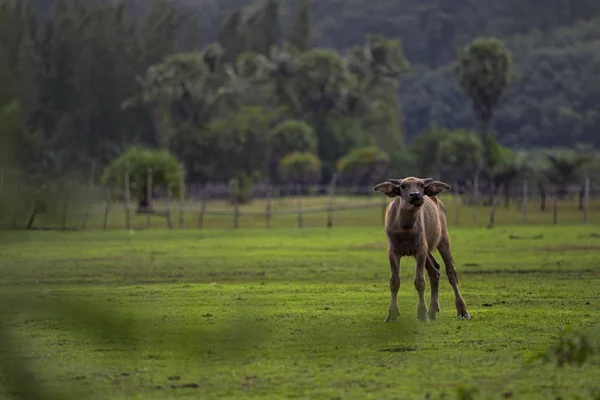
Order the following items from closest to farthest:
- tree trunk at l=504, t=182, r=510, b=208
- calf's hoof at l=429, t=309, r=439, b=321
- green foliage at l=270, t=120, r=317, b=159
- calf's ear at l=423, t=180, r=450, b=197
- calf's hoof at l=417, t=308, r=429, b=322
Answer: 1. calf's hoof at l=417, t=308, r=429, b=322
2. calf's hoof at l=429, t=309, r=439, b=321
3. calf's ear at l=423, t=180, r=450, b=197
4. tree trunk at l=504, t=182, r=510, b=208
5. green foliage at l=270, t=120, r=317, b=159

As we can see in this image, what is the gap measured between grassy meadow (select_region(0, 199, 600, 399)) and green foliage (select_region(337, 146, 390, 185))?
63198 mm

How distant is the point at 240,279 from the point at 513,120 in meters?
142

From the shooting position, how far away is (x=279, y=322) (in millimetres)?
12727

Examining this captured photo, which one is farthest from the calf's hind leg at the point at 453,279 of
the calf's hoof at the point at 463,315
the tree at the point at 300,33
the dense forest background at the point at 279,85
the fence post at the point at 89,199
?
the tree at the point at 300,33

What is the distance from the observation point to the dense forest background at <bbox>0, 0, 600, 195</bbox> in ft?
10.5

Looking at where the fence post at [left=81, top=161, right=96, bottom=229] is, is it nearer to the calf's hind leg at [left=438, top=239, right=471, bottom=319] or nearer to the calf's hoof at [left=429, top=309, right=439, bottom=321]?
the calf's hoof at [left=429, top=309, right=439, bottom=321]

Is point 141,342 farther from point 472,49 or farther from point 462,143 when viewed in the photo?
point 472,49

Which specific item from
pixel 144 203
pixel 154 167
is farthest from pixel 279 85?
pixel 144 203

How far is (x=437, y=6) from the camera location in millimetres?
189500

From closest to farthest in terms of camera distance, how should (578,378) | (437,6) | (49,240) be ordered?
(49,240) < (578,378) < (437,6)

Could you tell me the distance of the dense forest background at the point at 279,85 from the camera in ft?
10.5

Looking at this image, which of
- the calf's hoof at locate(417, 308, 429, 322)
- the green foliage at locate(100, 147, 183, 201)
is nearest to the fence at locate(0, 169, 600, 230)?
the green foliage at locate(100, 147, 183, 201)

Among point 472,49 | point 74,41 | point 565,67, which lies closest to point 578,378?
point 74,41

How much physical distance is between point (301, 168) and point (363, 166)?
6038 millimetres
